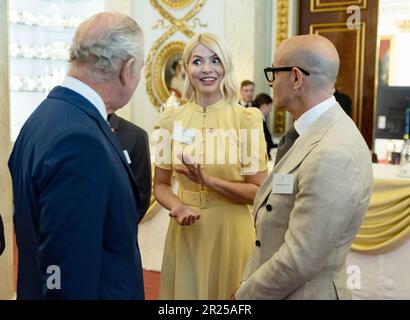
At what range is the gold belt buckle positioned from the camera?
2.45 meters

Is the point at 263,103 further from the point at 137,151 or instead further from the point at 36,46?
the point at 137,151

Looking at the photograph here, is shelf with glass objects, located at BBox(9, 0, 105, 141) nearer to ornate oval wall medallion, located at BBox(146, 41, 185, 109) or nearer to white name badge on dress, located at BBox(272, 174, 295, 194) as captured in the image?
ornate oval wall medallion, located at BBox(146, 41, 185, 109)

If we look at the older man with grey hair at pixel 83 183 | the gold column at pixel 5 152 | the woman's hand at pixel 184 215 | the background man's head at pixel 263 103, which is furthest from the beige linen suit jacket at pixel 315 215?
the background man's head at pixel 263 103

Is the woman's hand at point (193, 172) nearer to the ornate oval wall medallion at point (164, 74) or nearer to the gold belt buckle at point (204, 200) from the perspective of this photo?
the gold belt buckle at point (204, 200)

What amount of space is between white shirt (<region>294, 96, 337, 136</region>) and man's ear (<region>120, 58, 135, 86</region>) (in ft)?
2.00

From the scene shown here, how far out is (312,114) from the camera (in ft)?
5.82

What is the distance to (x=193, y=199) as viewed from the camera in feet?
8.11

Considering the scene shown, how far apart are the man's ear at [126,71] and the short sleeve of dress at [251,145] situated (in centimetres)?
98

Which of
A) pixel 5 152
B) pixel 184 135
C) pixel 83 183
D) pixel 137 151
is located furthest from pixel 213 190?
pixel 5 152

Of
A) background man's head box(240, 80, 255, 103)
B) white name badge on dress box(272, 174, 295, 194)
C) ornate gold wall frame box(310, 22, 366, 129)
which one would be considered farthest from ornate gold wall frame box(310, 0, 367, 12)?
white name badge on dress box(272, 174, 295, 194)

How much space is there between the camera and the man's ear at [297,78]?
5.72 ft
